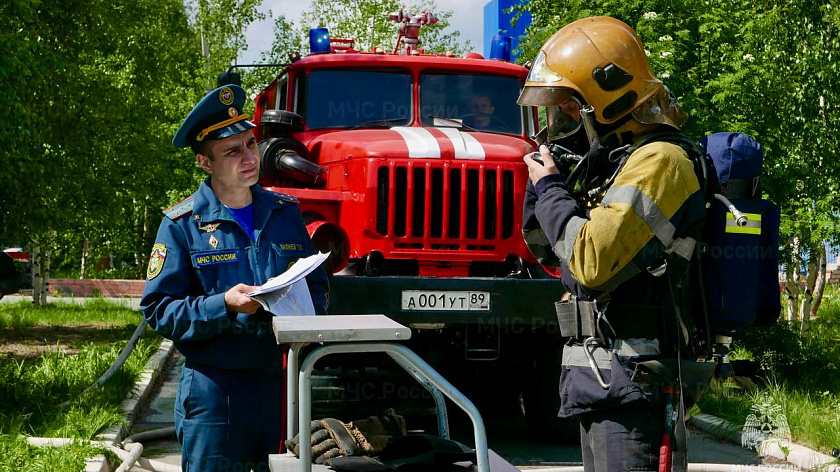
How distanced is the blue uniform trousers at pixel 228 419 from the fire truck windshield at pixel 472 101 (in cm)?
468

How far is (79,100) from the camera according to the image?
14.3 m

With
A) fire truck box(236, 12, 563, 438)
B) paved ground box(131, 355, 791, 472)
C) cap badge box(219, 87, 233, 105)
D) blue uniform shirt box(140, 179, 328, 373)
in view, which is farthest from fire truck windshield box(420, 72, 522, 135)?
blue uniform shirt box(140, 179, 328, 373)

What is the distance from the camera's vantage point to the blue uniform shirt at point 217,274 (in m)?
3.48

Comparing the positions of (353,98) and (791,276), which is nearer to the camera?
(353,98)

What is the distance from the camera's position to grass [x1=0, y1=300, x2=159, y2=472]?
5.80m

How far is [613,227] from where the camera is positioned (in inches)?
117

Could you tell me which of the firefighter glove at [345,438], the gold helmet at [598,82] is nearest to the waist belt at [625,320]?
the gold helmet at [598,82]

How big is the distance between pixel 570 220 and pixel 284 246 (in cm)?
110

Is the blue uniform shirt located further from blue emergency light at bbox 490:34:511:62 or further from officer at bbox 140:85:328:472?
blue emergency light at bbox 490:34:511:62

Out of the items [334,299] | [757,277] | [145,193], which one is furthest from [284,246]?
[145,193]

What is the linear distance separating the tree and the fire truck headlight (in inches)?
162

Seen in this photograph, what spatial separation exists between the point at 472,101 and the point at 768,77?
11.3ft

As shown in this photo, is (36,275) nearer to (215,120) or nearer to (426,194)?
(426,194)

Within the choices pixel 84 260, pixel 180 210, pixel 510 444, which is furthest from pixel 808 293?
pixel 84 260
